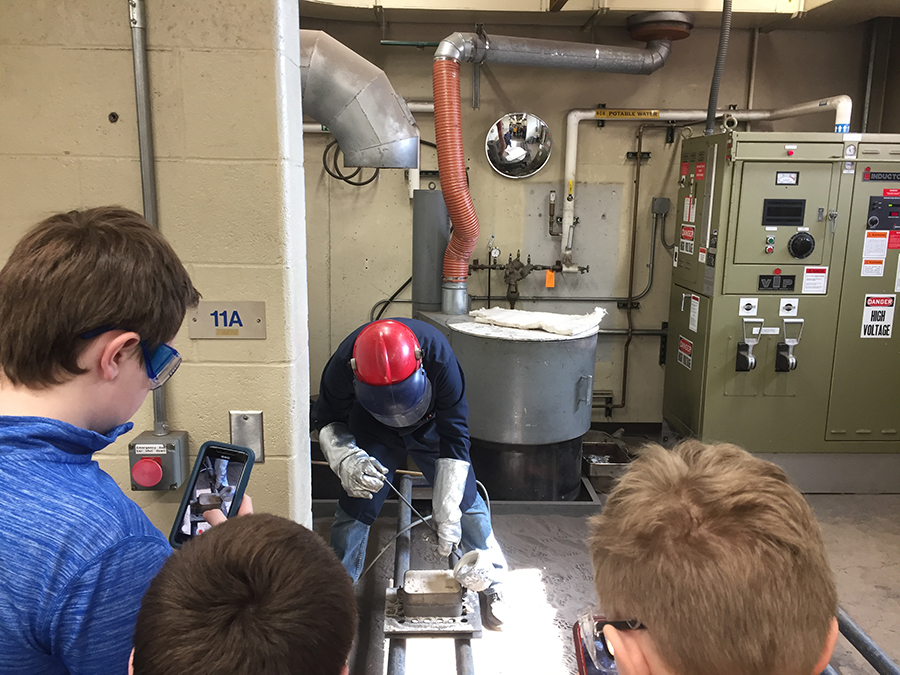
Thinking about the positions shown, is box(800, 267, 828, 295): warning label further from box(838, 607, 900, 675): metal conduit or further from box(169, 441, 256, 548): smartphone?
box(169, 441, 256, 548): smartphone

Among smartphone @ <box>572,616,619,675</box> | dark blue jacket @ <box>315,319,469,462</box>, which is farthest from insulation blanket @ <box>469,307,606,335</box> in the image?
smartphone @ <box>572,616,619,675</box>

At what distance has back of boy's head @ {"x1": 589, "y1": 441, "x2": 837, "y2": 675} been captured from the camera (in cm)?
64

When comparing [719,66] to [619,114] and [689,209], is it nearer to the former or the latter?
[619,114]

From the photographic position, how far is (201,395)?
1.45 metres

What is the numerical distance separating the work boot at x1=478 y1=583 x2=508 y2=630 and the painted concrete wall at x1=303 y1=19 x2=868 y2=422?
2.16 m

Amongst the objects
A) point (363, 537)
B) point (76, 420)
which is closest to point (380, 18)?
point (363, 537)

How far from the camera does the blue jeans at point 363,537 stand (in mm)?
2533

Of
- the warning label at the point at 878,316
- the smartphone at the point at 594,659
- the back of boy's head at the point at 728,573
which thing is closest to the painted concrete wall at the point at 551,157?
the warning label at the point at 878,316

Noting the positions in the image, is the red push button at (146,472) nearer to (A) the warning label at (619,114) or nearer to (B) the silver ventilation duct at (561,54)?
(B) the silver ventilation duct at (561,54)

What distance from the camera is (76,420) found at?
838 millimetres

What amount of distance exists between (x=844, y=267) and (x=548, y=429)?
1.83 metres

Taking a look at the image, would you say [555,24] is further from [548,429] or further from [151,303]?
[151,303]

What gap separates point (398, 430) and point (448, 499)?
33 centimetres

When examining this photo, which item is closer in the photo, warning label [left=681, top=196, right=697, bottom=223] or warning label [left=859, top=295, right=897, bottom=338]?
warning label [left=859, top=295, right=897, bottom=338]
